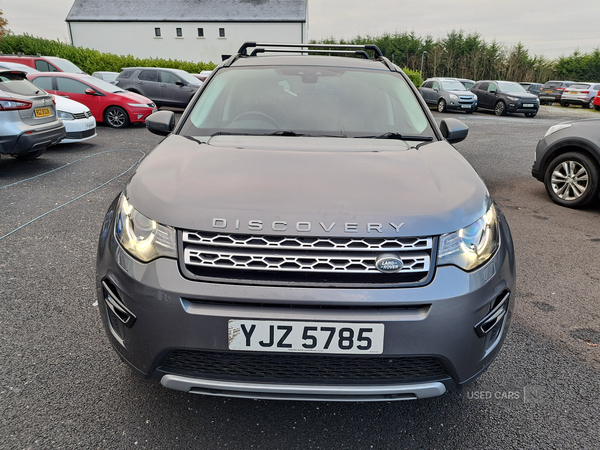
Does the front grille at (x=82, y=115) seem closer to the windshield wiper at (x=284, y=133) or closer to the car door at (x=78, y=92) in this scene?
the car door at (x=78, y=92)

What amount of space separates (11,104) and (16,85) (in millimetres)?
559

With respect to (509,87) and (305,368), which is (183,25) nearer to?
(509,87)

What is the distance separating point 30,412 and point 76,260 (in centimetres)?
192

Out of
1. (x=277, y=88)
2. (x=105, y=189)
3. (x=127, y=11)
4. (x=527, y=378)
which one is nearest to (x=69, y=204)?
(x=105, y=189)

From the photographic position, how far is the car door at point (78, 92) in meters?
11.9

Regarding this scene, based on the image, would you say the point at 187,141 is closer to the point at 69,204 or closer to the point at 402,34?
the point at 69,204

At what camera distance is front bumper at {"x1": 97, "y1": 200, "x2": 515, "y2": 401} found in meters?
1.63

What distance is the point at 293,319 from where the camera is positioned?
1.61 m

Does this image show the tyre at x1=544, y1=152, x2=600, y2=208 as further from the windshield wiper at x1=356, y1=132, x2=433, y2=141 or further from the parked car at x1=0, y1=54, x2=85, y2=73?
the parked car at x1=0, y1=54, x2=85, y2=73

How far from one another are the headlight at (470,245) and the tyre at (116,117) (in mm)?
12073

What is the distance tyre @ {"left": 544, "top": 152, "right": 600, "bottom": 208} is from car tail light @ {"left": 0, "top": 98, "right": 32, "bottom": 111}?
7306mm

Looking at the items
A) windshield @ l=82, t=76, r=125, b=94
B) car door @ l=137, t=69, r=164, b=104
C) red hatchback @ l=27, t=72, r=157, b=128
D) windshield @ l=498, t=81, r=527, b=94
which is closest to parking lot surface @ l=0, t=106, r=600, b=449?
red hatchback @ l=27, t=72, r=157, b=128

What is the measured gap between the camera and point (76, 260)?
379 centimetres

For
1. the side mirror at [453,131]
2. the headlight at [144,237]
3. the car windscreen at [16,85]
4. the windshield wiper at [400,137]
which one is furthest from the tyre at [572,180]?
the car windscreen at [16,85]
